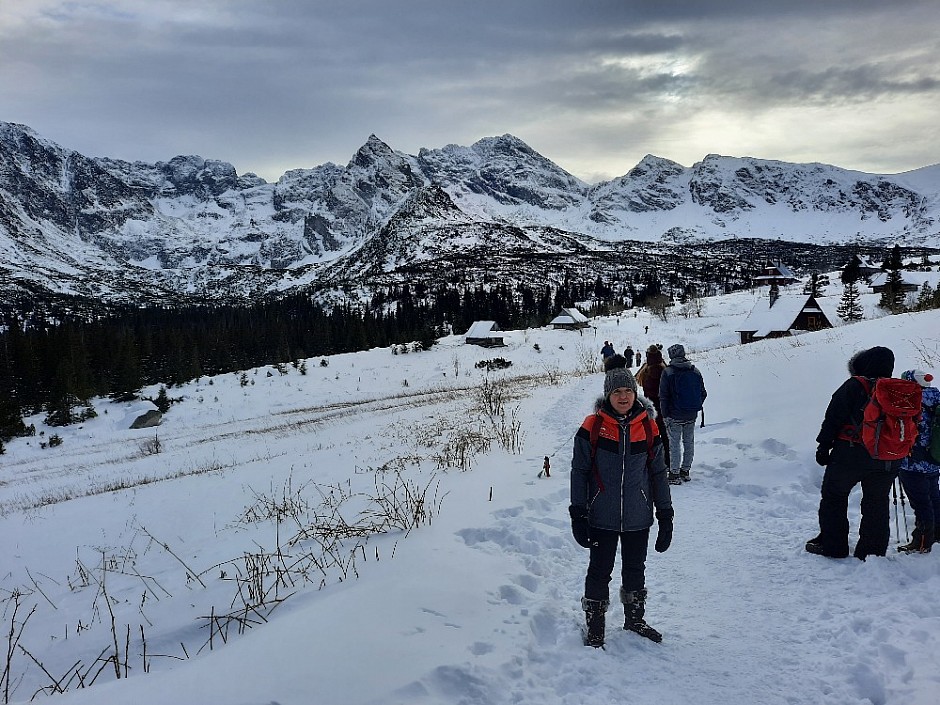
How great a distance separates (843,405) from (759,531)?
6.49ft

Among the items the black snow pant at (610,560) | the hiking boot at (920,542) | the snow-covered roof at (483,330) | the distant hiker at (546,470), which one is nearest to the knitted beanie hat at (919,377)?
the hiking boot at (920,542)

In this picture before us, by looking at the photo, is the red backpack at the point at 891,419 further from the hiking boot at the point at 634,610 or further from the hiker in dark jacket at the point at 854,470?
the hiking boot at the point at 634,610

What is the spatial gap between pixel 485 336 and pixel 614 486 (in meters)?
51.5

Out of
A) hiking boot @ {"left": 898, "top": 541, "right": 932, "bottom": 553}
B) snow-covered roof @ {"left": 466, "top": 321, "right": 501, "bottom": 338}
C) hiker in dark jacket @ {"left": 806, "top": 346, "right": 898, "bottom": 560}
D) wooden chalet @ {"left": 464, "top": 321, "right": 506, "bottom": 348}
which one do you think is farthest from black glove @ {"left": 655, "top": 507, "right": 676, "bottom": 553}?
snow-covered roof @ {"left": 466, "top": 321, "right": 501, "bottom": 338}

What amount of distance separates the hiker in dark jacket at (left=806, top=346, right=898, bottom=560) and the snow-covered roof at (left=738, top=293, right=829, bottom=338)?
45988 mm

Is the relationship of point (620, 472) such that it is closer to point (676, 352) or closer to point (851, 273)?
point (676, 352)

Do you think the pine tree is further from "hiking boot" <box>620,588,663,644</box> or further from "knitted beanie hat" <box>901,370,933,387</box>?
"hiking boot" <box>620,588,663,644</box>

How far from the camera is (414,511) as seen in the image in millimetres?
6629

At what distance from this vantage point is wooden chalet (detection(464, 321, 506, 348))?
181 ft

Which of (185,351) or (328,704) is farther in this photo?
(185,351)

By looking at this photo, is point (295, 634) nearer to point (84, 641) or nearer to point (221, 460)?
point (84, 641)

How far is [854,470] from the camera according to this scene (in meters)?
4.98

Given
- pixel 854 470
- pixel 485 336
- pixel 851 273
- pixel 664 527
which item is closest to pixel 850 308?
pixel 851 273

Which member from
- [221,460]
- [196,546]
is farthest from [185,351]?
[196,546]
